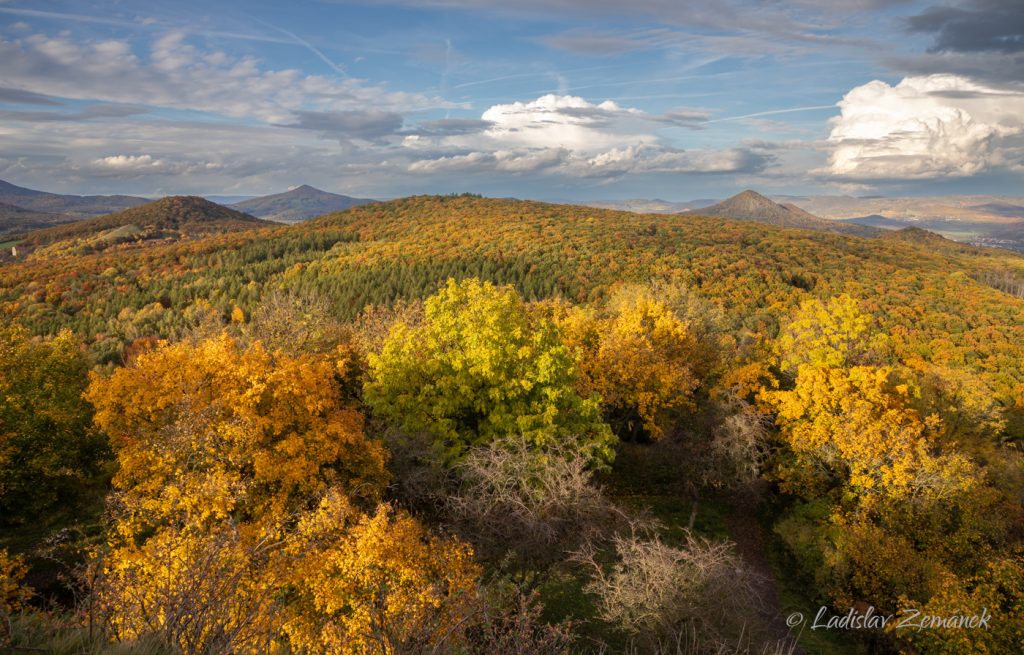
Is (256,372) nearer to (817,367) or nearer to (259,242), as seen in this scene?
(817,367)

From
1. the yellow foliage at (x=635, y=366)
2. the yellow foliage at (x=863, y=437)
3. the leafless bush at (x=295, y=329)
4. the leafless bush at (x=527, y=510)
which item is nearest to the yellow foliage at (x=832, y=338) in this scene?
the yellow foliage at (x=863, y=437)

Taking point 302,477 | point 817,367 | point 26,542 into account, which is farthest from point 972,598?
point 26,542

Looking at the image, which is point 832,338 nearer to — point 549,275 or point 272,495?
point 272,495

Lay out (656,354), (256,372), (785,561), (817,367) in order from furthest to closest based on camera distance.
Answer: (656,354) < (817,367) < (785,561) < (256,372)

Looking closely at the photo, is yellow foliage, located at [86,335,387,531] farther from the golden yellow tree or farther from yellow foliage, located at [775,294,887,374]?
yellow foliage, located at [775,294,887,374]

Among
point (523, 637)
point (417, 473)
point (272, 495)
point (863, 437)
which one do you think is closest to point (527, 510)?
point (417, 473)

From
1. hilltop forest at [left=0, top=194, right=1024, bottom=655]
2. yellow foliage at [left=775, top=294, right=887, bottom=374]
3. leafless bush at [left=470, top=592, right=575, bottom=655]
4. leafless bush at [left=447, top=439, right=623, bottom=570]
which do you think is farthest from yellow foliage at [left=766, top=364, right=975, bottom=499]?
leafless bush at [left=470, top=592, right=575, bottom=655]
